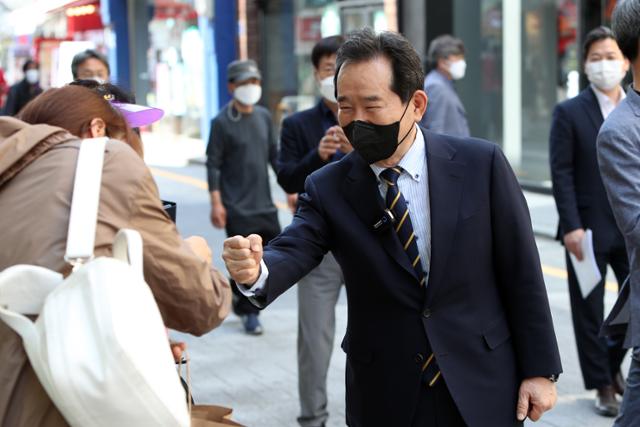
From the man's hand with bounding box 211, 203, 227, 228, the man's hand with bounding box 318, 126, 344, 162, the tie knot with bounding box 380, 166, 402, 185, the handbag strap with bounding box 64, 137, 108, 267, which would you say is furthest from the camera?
the man's hand with bounding box 211, 203, 227, 228

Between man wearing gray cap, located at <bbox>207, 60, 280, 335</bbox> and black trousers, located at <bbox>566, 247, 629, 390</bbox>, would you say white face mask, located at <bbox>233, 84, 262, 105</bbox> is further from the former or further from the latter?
black trousers, located at <bbox>566, 247, 629, 390</bbox>

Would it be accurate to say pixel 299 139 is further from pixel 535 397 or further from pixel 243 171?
pixel 535 397

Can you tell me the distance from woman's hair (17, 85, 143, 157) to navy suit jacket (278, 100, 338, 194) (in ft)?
10.4

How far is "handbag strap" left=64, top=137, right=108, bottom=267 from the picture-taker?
2.48 m

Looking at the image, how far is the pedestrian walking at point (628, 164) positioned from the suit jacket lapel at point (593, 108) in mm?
2454

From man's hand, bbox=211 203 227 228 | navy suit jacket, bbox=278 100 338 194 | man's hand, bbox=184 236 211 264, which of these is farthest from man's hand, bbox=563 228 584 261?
man's hand, bbox=184 236 211 264

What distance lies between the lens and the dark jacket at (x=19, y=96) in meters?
15.3

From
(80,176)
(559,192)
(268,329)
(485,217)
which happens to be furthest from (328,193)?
(268,329)

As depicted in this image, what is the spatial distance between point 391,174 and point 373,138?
0.51 feet

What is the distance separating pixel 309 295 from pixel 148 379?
3680 mm

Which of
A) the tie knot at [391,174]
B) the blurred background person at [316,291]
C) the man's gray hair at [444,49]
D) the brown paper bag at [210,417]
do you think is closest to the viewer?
the brown paper bag at [210,417]

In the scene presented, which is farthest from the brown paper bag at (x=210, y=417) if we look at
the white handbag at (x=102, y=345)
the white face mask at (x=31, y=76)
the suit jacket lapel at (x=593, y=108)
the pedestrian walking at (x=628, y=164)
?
the white face mask at (x=31, y=76)

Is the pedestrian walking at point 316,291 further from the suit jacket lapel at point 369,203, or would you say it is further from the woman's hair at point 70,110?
the woman's hair at point 70,110

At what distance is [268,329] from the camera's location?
881 centimetres
